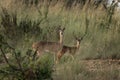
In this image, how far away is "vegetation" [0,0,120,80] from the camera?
271 inches

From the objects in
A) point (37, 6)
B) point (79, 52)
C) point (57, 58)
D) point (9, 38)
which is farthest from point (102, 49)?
point (37, 6)

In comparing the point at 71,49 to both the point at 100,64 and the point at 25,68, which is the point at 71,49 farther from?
the point at 25,68

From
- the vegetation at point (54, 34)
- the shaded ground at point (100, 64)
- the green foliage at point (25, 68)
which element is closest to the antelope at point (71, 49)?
the vegetation at point (54, 34)

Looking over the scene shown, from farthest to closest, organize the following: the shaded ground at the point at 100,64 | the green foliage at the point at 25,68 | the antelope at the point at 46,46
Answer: the antelope at the point at 46,46 → the shaded ground at the point at 100,64 → the green foliage at the point at 25,68

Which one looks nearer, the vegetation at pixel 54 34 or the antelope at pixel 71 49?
the vegetation at pixel 54 34

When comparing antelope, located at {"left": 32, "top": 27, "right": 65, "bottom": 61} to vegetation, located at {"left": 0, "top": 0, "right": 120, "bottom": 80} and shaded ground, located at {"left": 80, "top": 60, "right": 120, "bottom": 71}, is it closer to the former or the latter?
vegetation, located at {"left": 0, "top": 0, "right": 120, "bottom": 80}

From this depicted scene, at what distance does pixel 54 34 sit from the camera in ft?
41.1

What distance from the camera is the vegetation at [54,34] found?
6.89 meters

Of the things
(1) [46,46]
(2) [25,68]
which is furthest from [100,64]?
(2) [25,68]

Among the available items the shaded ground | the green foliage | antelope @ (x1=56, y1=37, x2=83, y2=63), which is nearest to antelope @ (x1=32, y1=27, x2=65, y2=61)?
antelope @ (x1=56, y1=37, x2=83, y2=63)

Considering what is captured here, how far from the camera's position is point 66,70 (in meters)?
8.06

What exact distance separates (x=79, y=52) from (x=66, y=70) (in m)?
3.05

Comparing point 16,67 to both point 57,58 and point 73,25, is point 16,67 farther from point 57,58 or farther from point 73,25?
point 73,25

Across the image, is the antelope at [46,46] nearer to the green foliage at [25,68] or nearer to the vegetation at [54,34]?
the vegetation at [54,34]
